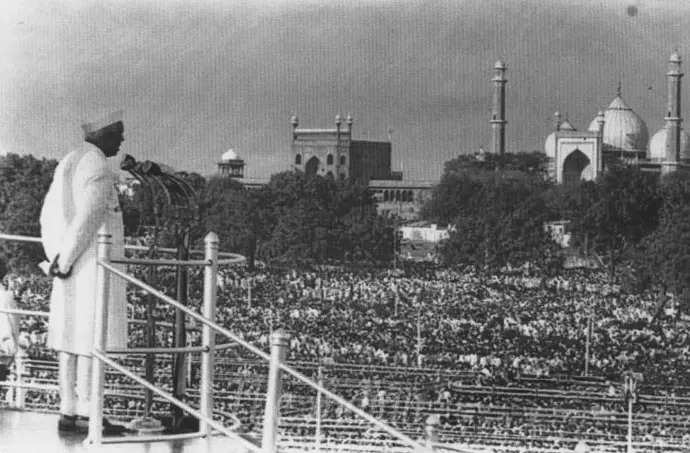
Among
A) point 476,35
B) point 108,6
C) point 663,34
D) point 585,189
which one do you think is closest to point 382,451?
point 108,6

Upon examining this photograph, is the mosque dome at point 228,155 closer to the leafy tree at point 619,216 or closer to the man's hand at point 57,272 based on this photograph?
the leafy tree at point 619,216

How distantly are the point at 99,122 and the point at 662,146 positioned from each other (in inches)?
3320

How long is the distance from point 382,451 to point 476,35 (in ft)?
171

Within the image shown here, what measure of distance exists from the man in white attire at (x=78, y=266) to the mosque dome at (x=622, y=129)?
82.6 m

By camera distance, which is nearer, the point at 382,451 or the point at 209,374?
the point at 209,374

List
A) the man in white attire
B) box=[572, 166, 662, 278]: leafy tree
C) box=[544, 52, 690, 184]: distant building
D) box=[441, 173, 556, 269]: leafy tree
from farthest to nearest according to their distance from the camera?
box=[544, 52, 690, 184]: distant building → box=[572, 166, 662, 278]: leafy tree → box=[441, 173, 556, 269]: leafy tree → the man in white attire

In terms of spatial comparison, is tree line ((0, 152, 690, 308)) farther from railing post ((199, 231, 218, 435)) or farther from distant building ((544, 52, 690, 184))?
railing post ((199, 231, 218, 435))

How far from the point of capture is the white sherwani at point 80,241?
533 centimetres

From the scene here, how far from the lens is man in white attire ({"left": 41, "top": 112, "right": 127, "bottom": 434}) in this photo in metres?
5.33

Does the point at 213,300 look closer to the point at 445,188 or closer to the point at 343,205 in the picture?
the point at 343,205

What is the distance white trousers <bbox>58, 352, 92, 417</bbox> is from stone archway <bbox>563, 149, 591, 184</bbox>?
78.2 meters

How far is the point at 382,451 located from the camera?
526 inches

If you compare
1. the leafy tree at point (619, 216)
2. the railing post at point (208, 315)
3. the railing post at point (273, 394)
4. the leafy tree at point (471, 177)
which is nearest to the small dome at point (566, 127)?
the leafy tree at point (471, 177)

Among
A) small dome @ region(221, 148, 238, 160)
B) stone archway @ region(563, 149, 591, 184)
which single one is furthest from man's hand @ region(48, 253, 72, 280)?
stone archway @ region(563, 149, 591, 184)
